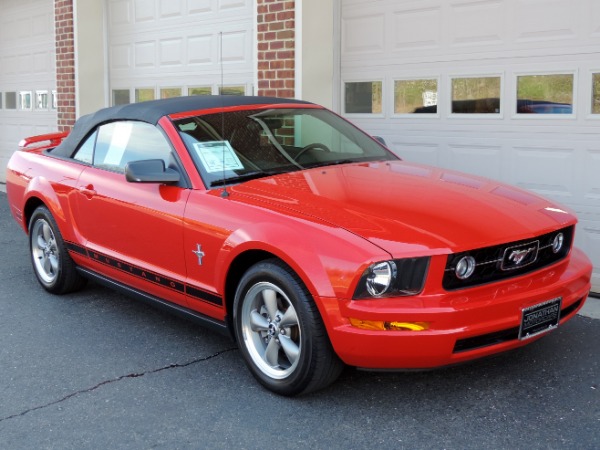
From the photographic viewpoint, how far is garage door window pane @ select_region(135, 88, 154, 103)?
1052 centimetres

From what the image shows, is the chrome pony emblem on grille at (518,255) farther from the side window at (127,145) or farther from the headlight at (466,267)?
the side window at (127,145)

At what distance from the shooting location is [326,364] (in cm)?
370

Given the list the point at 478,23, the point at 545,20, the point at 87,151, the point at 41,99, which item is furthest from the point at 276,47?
the point at 41,99

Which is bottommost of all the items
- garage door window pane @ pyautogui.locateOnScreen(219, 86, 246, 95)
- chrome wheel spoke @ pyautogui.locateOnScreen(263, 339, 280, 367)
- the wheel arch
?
chrome wheel spoke @ pyautogui.locateOnScreen(263, 339, 280, 367)

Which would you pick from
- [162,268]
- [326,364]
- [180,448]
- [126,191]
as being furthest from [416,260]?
[126,191]

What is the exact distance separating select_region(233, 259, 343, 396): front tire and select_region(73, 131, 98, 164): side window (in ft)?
6.75

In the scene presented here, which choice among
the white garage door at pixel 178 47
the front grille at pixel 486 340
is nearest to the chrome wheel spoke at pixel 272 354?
the front grille at pixel 486 340

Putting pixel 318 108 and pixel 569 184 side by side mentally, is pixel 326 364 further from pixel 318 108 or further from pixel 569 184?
pixel 569 184

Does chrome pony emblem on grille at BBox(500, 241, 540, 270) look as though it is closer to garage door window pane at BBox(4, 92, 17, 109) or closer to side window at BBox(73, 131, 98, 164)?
side window at BBox(73, 131, 98, 164)

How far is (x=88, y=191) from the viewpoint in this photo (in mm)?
5305

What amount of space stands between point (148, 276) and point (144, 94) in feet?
21.0

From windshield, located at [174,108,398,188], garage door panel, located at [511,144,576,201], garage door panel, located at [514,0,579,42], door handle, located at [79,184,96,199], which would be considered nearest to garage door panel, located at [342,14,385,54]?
garage door panel, located at [514,0,579,42]

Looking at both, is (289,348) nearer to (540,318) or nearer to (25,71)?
(540,318)

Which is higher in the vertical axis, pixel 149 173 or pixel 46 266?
pixel 149 173
